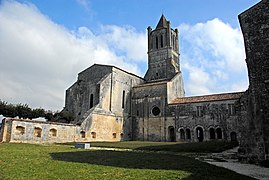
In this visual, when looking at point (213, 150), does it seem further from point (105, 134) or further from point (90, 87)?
point (90, 87)

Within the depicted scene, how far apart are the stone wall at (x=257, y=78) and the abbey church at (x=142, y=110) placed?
333 inches

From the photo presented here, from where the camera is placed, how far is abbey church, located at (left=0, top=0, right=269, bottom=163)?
27420 millimetres

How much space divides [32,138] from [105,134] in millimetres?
11797

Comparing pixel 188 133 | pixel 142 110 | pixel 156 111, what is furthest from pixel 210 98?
pixel 142 110

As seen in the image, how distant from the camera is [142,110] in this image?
3866 centimetres

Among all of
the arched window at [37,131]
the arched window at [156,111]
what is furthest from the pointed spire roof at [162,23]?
the arched window at [37,131]

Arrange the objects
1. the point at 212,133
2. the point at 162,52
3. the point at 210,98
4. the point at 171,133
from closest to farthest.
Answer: the point at 212,133 < the point at 210,98 < the point at 171,133 < the point at 162,52

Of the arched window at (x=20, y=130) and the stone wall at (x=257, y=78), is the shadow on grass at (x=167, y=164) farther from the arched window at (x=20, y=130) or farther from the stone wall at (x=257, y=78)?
the arched window at (x=20, y=130)

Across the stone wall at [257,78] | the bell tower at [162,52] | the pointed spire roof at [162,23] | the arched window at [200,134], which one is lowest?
the arched window at [200,134]

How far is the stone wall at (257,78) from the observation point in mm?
9996

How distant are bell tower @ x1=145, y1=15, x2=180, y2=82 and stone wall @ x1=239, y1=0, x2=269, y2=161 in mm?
32424

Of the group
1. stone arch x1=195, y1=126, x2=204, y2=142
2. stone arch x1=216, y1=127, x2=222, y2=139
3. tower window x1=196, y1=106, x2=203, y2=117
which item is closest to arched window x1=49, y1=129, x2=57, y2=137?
stone arch x1=195, y1=126, x2=204, y2=142

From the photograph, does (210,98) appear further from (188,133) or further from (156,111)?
(156,111)

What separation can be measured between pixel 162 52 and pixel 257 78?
37.3 meters
